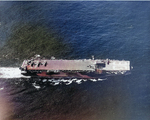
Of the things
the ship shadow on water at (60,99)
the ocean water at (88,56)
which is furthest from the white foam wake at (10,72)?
the ship shadow on water at (60,99)

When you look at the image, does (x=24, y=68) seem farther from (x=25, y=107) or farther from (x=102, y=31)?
(x=102, y=31)

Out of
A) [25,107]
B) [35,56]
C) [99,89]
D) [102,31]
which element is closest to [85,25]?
[102,31]

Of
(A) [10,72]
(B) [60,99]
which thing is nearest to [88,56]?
(B) [60,99]

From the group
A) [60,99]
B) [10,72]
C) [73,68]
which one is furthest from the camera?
[10,72]

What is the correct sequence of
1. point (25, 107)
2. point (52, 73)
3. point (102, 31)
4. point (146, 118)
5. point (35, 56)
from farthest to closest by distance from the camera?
point (102, 31)
point (35, 56)
point (52, 73)
point (25, 107)
point (146, 118)

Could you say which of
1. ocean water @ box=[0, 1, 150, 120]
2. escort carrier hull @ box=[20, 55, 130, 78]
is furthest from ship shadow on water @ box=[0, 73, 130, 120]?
escort carrier hull @ box=[20, 55, 130, 78]

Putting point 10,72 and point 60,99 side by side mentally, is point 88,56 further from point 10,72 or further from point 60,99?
point 10,72
